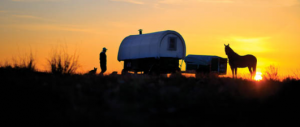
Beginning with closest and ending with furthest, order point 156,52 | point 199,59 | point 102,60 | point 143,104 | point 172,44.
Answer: point 143,104, point 102,60, point 156,52, point 172,44, point 199,59

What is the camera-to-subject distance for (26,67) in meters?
16.7

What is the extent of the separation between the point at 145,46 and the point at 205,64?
630 cm

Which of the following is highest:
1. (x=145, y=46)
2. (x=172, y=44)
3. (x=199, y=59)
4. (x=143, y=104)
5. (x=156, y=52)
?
(x=172, y=44)

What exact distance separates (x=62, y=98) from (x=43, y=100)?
1.77ft

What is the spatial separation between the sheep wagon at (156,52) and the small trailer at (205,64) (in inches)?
118

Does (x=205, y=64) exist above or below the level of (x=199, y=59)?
below

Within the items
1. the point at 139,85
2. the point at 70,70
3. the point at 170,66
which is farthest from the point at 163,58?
the point at 139,85

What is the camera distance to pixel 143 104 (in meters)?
9.57

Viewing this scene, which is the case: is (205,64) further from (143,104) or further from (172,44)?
(143,104)

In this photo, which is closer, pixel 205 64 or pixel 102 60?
pixel 102 60

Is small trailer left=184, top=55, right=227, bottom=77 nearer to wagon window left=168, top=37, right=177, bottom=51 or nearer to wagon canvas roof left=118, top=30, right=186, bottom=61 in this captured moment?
wagon canvas roof left=118, top=30, right=186, bottom=61

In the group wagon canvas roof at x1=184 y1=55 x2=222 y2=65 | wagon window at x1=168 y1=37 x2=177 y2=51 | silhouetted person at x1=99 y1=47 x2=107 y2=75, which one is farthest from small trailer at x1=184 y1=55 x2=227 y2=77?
silhouetted person at x1=99 y1=47 x2=107 y2=75

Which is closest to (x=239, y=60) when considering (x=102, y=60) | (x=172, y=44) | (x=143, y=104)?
(x=172, y=44)

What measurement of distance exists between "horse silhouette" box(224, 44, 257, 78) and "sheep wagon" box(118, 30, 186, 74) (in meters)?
3.85
